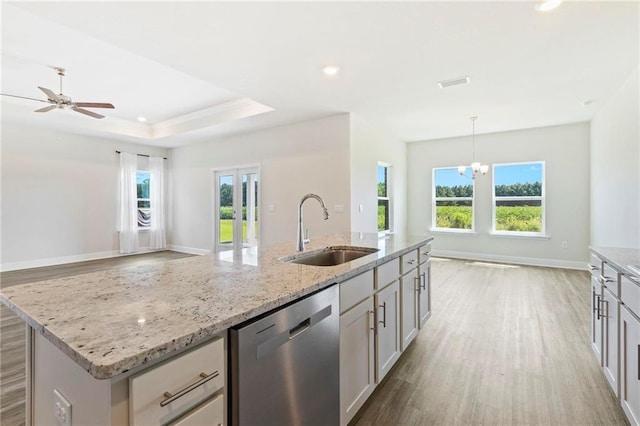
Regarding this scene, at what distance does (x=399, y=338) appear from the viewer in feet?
7.29

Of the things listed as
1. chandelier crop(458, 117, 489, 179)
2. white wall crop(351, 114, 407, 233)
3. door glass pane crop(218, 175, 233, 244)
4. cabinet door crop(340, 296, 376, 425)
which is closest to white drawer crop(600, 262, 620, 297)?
cabinet door crop(340, 296, 376, 425)

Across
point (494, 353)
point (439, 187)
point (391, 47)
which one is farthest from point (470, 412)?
point (439, 187)

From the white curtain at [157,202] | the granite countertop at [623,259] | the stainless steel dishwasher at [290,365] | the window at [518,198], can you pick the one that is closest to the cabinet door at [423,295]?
the granite countertop at [623,259]

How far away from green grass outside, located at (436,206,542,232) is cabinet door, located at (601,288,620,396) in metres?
4.76

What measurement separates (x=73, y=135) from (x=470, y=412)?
786 centimetres

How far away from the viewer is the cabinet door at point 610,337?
1784 millimetres

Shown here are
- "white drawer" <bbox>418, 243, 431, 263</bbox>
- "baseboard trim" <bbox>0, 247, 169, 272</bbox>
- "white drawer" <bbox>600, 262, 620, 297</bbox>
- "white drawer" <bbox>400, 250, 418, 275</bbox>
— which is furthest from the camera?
"baseboard trim" <bbox>0, 247, 169, 272</bbox>

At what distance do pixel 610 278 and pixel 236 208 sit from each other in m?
5.92

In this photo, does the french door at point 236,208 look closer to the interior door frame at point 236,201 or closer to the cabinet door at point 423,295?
the interior door frame at point 236,201

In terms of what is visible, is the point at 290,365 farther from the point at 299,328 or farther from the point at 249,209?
the point at 249,209

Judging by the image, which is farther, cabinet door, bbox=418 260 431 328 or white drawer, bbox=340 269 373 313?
cabinet door, bbox=418 260 431 328

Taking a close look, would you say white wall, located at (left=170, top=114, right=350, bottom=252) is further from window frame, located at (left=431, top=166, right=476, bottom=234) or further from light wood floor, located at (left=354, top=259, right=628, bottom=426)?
window frame, located at (left=431, top=166, right=476, bottom=234)

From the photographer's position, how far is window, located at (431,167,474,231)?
22.2 ft

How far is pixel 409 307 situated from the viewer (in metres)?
2.40
